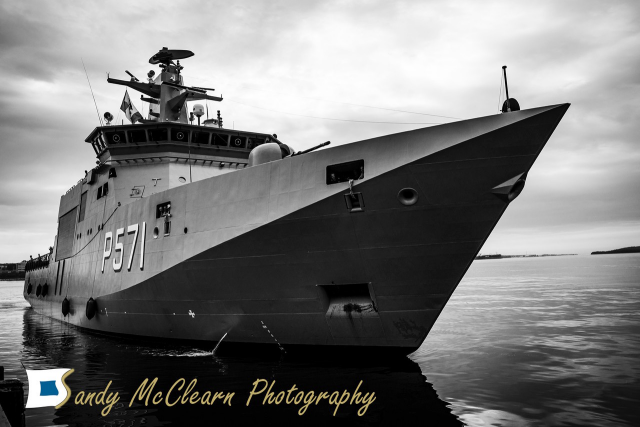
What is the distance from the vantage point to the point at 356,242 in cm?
766

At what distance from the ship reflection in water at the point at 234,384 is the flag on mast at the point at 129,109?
26.0ft

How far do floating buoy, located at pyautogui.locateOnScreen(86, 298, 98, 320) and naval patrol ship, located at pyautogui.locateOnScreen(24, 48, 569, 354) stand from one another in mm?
2017

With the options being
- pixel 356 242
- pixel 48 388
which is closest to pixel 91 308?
pixel 48 388

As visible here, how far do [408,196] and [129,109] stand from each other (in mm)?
11995

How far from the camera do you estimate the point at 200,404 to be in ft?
20.3

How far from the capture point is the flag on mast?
15.3 m

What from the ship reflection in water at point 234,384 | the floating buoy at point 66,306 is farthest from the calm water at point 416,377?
the floating buoy at point 66,306

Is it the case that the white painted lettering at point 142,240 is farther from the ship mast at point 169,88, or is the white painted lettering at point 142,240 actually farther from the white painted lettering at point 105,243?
the ship mast at point 169,88

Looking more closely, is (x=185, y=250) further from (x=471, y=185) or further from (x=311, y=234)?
(x=471, y=185)

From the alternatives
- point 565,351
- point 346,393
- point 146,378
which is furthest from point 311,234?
point 565,351

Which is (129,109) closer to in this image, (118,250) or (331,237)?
(118,250)

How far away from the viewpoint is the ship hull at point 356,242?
6.96 meters

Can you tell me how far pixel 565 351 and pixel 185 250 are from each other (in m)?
8.53

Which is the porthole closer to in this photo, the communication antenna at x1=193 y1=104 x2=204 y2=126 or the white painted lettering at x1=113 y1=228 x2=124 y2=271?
the white painted lettering at x1=113 y1=228 x2=124 y2=271
